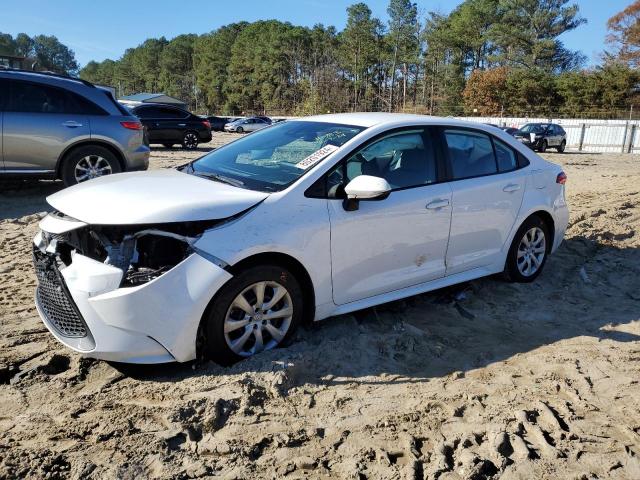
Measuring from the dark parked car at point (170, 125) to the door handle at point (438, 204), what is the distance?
17.1 m

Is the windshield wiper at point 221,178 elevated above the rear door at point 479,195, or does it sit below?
above

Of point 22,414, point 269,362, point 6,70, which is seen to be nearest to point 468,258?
point 269,362

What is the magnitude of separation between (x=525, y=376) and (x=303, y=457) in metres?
1.72

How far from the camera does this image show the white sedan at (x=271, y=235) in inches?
125

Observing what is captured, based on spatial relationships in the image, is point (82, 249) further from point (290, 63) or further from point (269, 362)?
point (290, 63)

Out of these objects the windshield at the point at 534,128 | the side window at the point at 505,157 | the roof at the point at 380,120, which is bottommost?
the windshield at the point at 534,128

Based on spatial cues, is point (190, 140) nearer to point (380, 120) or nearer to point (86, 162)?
point (86, 162)

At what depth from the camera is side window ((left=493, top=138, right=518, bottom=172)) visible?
5.09 meters

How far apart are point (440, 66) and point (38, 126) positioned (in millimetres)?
63216

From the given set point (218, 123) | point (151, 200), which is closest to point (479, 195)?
point (151, 200)

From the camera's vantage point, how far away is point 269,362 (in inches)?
135

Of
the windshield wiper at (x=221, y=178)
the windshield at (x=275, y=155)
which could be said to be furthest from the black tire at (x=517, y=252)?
the windshield wiper at (x=221, y=178)

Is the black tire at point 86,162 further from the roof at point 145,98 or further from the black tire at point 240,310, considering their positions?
the roof at point 145,98

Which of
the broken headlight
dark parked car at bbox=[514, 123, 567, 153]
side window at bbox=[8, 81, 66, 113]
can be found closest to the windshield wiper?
the broken headlight
